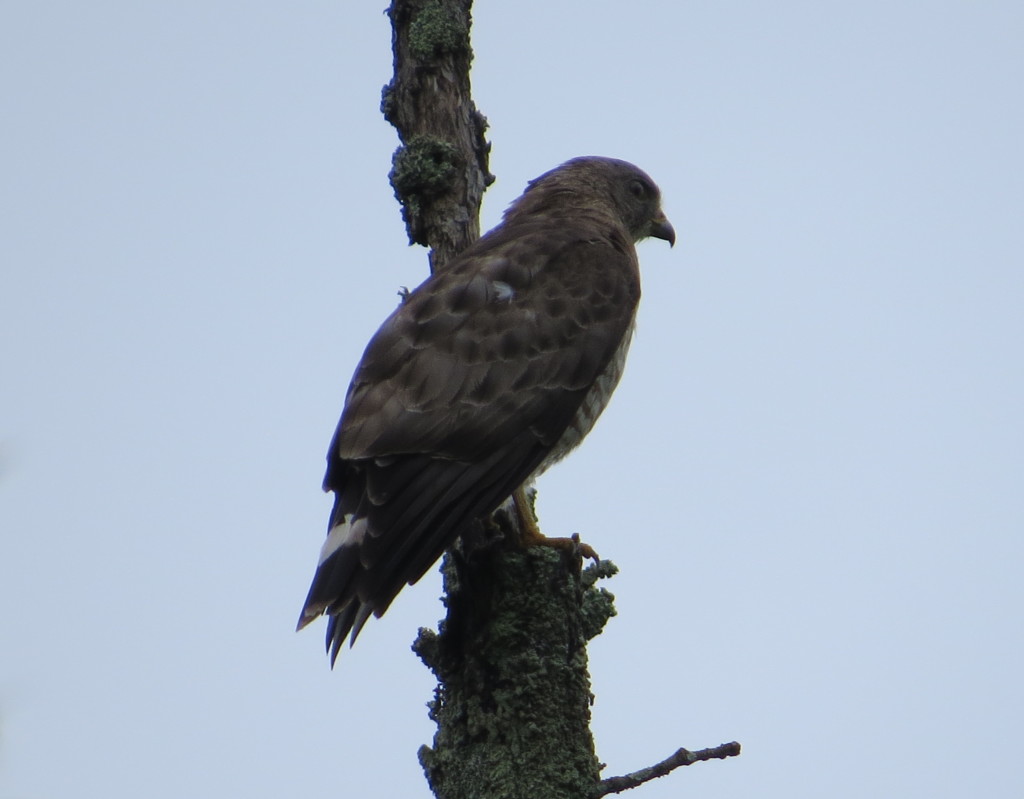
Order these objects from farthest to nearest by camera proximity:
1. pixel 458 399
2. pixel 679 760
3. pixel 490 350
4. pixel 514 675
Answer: pixel 490 350
pixel 458 399
pixel 514 675
pixel 679 760

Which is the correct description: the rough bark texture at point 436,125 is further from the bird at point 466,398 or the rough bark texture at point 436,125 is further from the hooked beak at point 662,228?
the hooked beak at point 662,228

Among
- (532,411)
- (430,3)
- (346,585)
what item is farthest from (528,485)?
(430,3)

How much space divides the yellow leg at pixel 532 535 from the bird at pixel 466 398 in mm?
14

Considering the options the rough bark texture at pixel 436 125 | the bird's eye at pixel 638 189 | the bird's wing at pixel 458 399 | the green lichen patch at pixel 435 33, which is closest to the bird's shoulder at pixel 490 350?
the bird's wing at pixel 458 399

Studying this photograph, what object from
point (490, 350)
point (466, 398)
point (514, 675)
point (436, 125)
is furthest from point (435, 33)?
point (514, 675)

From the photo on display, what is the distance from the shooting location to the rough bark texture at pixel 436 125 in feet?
18.5

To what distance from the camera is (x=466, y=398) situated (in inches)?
205

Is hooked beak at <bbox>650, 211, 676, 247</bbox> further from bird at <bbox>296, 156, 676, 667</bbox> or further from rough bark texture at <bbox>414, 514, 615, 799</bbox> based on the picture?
rough bark texture at <bbox>414, 514, 615, 799</bbox>

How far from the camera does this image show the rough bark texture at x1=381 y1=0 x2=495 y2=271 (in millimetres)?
5633

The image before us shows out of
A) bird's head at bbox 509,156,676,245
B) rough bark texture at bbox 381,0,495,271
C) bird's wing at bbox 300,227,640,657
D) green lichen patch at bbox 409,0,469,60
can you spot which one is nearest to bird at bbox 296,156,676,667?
bird's wing at bbox 300,227,640,657

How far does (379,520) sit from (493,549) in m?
0.40

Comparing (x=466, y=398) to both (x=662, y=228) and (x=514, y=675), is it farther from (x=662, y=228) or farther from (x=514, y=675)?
(x=662, y=228)

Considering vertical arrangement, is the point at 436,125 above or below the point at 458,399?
above

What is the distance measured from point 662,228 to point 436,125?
2.09m
